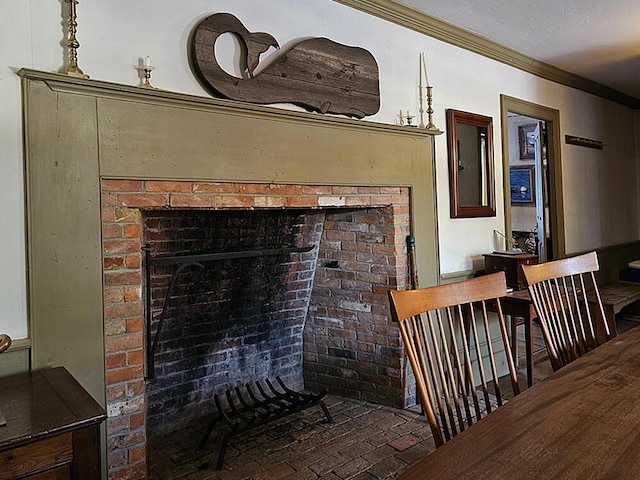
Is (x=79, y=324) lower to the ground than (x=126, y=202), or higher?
lower

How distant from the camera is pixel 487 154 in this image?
359 cm

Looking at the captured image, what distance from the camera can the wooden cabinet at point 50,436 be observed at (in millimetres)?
1203

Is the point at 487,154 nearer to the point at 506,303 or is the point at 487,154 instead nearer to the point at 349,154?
the point at 506,303

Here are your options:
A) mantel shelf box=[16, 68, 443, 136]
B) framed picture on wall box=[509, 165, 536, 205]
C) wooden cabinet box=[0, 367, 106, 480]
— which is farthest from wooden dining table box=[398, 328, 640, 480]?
framed picture on wall box=[509, 165, 536, 205]

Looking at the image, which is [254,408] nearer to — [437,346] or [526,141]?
[437,346]

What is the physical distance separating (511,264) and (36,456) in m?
2.80

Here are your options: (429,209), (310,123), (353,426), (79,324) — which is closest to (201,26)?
(310,123)

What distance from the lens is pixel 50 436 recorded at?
4.02 ft

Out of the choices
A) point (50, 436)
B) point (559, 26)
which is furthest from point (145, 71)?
point (559, 26)

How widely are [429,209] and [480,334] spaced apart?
40.0 inches

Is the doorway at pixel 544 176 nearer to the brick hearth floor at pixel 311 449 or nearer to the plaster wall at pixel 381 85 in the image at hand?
the plaster wall at pixel 381 85

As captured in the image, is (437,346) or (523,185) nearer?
(437,346)

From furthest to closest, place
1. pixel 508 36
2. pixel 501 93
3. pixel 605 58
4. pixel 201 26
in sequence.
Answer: pixel 605 58, pixel 501 93, pixel 508 36, pixel 201 26

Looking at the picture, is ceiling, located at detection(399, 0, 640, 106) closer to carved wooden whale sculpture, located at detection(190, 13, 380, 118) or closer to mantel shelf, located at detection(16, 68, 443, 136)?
carved wooden whale sculpture, located at detection(190, 13, 380, 118)
